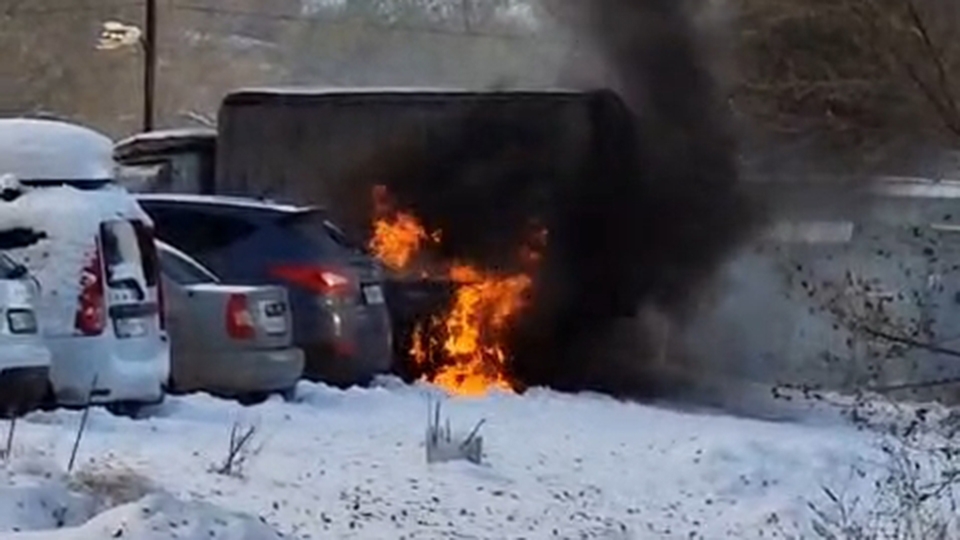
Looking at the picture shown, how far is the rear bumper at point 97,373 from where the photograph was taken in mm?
14672

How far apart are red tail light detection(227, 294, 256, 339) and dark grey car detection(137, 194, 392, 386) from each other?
4.65ft

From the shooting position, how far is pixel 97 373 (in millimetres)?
14875

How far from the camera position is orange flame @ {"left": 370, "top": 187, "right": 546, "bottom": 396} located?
22047 millimetres

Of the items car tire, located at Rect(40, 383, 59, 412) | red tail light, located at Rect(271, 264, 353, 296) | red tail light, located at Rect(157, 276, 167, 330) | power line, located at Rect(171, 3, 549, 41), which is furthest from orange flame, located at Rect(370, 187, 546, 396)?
power line, located at Rect(171, 3, 549, 41)

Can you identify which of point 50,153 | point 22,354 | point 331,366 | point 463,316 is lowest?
point 463,316

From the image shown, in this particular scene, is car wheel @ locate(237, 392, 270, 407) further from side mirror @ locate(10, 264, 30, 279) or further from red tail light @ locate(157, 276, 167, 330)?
side mirror @ locate(10, 264, 30, 279)

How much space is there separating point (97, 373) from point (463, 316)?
26.7 ft

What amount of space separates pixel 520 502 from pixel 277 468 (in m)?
1.31

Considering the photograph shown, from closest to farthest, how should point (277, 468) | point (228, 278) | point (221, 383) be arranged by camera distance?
point (277, 468) < point (221, 383) < point (228, 278)

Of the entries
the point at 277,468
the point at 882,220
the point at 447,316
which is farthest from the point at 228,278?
the point at 882,220

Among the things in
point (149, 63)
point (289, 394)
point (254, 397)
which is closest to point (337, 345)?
point (289, 394)

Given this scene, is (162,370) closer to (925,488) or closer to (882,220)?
(925,488)

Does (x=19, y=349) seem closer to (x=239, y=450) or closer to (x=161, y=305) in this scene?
(x=239, y=450)

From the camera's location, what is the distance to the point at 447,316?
73.7ft
